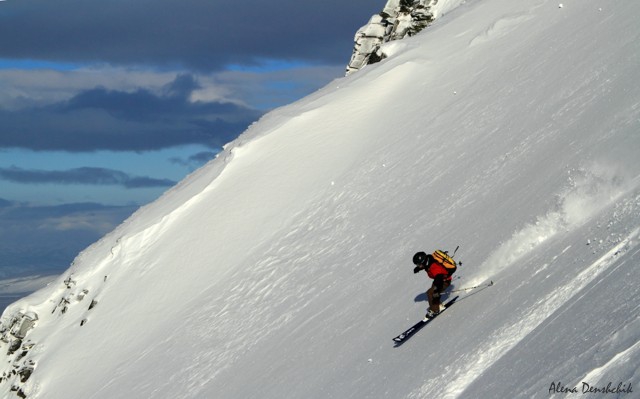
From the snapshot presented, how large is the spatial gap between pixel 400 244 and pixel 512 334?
861cm

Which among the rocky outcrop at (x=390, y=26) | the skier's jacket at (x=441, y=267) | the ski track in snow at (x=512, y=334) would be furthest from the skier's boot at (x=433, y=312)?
the rocky outcrop at (x=390, y=26)

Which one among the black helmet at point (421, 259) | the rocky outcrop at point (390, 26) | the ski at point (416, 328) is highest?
the rocky outcrop at point (390, 26)

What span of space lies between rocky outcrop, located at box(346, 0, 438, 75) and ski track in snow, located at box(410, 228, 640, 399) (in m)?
28.8

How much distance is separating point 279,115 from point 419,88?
5.52m

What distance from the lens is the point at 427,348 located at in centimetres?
1376

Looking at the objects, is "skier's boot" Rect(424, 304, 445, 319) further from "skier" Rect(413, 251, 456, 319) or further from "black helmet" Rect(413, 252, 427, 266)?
"black helmet" Rect(413, 252, 427, 266)

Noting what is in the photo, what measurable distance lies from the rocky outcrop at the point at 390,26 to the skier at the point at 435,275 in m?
26.2

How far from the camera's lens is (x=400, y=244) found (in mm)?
20484

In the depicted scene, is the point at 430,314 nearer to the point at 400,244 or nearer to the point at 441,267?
the point at 441,267

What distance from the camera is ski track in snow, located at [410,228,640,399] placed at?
11655 millimetres

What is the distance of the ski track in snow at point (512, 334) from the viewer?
11.7 m

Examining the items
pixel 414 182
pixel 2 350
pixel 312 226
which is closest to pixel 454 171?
pixel 414 182

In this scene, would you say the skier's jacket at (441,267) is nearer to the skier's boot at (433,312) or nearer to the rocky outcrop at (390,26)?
the skier's boot at (433,312)

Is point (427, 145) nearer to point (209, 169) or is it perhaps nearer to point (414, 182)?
point (414, 182)
